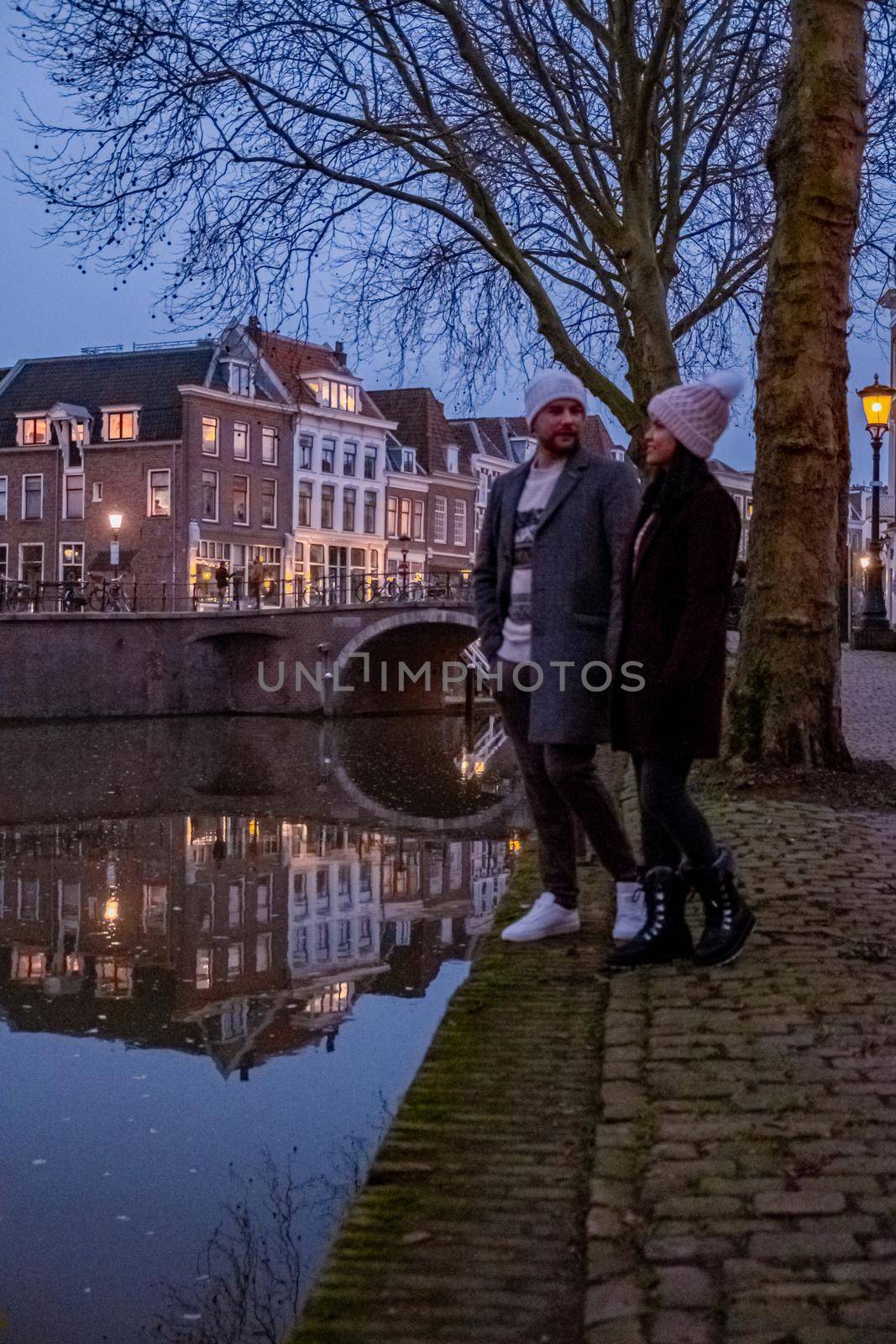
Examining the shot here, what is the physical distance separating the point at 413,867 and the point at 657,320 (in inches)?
203

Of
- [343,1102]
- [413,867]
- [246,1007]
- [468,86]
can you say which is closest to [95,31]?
[468,86]

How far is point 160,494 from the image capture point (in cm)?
4191

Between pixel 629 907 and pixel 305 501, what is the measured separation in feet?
138

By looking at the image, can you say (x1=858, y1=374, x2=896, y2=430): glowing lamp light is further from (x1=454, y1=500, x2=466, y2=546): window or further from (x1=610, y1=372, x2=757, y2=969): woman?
(x1=454, y1=500, x2=466, y2=546): window

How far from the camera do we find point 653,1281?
2332 millimetres

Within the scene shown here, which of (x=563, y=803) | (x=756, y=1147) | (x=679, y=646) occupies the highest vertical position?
(x=679, y=646)

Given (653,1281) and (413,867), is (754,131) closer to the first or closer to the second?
(413,867)

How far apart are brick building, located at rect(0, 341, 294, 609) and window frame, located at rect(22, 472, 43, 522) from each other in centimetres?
2

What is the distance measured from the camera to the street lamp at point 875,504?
20.6 m

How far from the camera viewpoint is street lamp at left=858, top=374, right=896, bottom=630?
20.6 metres

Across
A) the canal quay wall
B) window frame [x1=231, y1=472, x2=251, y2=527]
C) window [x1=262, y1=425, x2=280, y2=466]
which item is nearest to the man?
the canal quay wall

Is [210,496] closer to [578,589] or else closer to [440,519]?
[440,519]

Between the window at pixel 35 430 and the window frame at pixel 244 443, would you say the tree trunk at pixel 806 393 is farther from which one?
the window at pixel 35 430

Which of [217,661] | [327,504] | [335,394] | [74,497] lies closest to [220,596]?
[217,661]
